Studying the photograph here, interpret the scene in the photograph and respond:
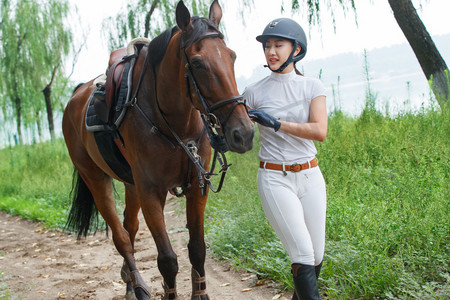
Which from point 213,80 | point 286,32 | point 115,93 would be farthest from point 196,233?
point 286,32

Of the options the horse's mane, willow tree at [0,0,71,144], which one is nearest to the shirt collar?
the horse's mane

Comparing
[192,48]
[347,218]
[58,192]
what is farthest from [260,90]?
[58,192]

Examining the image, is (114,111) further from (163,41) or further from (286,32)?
(286,32)

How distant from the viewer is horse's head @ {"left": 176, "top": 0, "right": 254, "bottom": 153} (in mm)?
2391

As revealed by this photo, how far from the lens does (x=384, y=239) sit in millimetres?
3514

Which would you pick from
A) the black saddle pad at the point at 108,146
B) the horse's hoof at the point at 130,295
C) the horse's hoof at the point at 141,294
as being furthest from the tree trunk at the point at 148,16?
the horse's hoof at the point at 141,294

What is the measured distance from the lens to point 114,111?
3.62 m

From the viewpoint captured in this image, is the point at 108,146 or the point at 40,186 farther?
the point at 40,186

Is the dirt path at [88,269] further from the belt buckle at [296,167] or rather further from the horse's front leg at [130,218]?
Answer: the belt buckle at [296,167]

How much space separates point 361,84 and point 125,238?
521 cm

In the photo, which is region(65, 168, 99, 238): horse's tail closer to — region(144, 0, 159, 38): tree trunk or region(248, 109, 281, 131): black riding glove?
region(248, 109, 281, 131): black riding glove

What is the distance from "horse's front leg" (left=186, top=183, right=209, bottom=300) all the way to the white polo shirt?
88 centimetres

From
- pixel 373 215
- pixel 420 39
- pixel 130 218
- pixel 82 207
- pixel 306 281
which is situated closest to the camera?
pixel 306 281

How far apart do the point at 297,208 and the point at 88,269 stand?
3571mm
